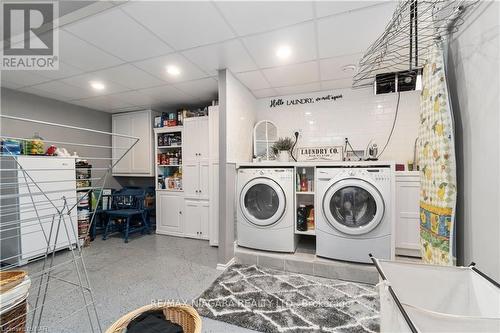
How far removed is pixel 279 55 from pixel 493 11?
1.54 m

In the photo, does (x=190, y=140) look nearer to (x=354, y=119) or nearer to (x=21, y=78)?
(x=21, y=78)

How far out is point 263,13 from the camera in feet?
5.20

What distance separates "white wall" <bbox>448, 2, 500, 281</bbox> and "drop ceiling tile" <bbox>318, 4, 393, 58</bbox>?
639mm

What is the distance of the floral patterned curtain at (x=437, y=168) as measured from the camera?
1.08 m

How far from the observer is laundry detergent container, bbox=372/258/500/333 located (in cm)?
74

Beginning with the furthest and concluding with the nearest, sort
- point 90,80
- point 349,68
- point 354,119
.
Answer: point 354,119 < point 90,80 < point 349,68

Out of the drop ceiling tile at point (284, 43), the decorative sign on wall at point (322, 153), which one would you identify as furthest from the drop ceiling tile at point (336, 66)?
the decorative sign on wall at point (322, 153)

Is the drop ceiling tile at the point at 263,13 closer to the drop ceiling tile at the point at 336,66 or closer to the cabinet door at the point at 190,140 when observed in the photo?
the drop ceiling tile at the point at 336,66

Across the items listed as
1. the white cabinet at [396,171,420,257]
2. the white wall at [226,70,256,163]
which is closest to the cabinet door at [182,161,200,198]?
the white wall at [226,70,256,163]

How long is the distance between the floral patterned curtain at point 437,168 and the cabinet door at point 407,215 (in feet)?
4.02

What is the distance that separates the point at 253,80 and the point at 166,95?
4.75ft

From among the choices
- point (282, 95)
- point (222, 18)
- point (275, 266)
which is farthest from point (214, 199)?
point (222, 18)

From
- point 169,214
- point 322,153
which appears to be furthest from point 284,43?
point 169,214

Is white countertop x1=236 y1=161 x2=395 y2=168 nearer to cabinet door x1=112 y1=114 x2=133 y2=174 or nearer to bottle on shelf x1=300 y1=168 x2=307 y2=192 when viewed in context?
bottle on shelf x1=300 y1=168 x2=307 y2=192
